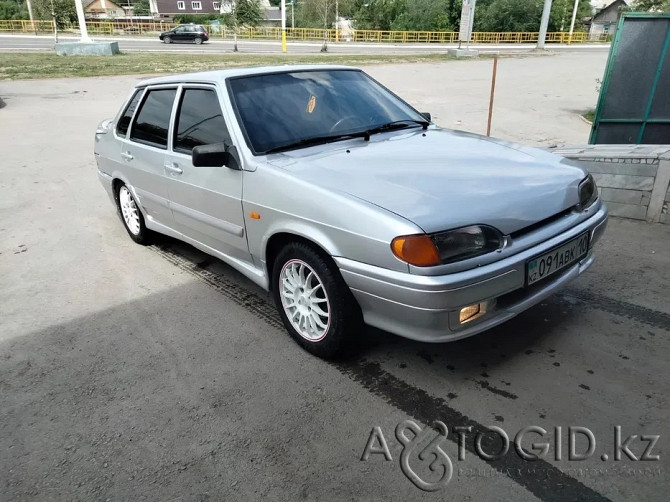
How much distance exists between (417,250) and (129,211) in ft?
11.7

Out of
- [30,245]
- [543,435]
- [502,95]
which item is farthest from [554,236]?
[502,95]

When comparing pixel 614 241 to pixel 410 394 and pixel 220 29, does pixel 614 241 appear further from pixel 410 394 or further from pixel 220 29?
pixel 220 29

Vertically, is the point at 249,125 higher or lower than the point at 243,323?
higher

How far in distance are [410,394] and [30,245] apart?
4.22 meters

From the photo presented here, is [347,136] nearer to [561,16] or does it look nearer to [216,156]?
[216,156]

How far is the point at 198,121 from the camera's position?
3682 mm

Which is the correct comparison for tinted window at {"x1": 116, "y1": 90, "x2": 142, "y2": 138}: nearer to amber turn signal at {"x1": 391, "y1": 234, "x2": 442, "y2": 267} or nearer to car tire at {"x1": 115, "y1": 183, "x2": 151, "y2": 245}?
car tire at {"x1": 115, "y1": 183, "x2": 151, "y2": 245}

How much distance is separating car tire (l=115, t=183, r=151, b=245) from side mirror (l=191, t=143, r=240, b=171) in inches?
73.0

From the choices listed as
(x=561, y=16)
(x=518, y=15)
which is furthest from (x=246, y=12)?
(x=561, y=16)

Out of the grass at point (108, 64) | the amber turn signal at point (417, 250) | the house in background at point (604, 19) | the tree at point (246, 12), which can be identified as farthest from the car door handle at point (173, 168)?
the house in background at point (604, 19)

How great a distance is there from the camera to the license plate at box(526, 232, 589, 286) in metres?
2.67

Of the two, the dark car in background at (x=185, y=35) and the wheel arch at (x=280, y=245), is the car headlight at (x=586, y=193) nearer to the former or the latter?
the wheel arch at (x=280, y=245)

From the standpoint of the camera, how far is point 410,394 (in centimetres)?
274

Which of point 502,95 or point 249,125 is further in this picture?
point 502,95
